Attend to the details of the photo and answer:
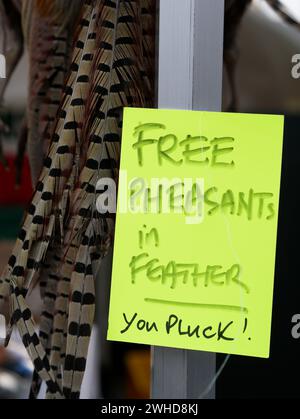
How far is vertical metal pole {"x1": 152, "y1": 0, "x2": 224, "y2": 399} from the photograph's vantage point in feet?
2.03

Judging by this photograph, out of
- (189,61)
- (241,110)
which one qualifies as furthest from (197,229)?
(241,110)

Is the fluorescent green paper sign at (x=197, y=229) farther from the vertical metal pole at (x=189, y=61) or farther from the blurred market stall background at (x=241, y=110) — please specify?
the blurred market stall background at (x=241, y=110)

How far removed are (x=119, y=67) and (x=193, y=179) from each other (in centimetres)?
17

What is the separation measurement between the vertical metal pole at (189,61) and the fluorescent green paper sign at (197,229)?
21mm

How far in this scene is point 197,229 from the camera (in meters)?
0.63

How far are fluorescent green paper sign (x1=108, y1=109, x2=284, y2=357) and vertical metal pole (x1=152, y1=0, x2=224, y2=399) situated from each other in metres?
0.02

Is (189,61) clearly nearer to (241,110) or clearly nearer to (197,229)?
(197,229)

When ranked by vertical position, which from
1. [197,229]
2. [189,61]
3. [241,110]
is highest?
[241,110]

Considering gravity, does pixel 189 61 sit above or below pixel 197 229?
above

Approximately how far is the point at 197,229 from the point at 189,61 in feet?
0.55

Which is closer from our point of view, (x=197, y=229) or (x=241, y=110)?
(x=197, y=229)

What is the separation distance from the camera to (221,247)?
625mm
